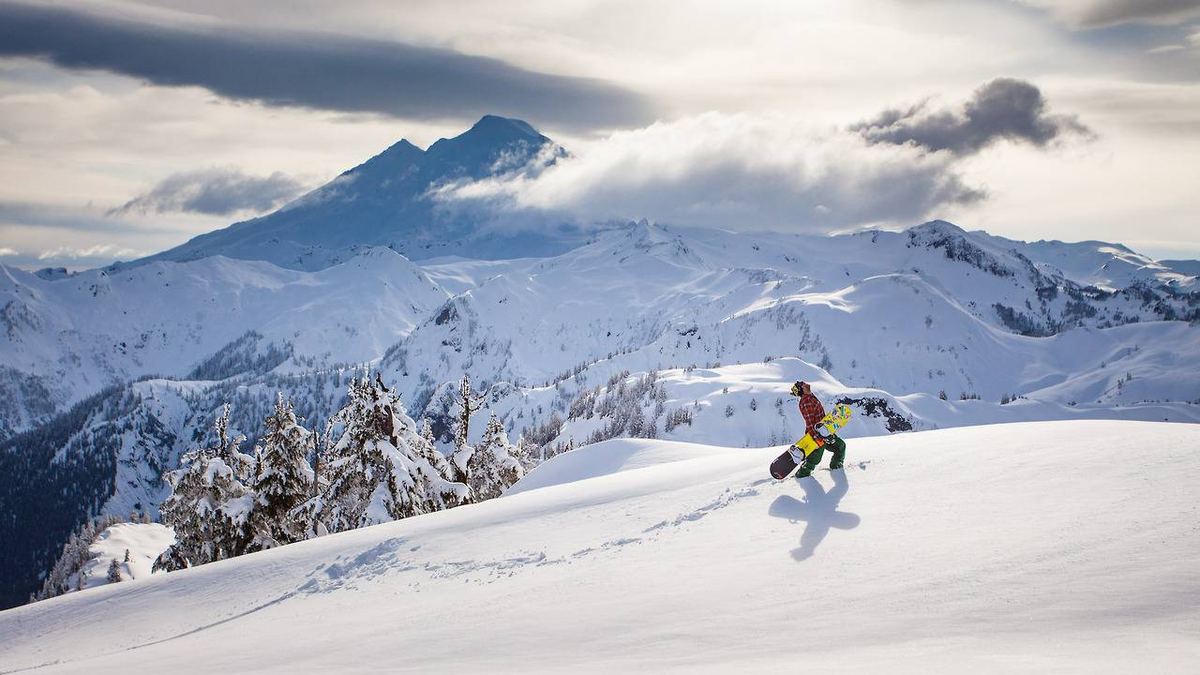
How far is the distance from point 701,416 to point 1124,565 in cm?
13161

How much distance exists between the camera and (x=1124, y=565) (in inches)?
356

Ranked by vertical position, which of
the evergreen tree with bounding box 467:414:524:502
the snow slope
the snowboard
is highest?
the snowboard

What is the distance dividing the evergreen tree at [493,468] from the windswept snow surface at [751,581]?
66.5 ft

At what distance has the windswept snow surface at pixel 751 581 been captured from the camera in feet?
27.1

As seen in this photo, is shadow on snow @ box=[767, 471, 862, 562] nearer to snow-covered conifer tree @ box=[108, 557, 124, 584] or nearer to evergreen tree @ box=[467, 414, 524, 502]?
evergreen tree @ box=[467, 414, 524, 502]

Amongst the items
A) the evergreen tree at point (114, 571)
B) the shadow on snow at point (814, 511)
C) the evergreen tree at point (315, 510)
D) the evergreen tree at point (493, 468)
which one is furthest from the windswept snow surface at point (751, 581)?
the evergreen tree at point (114, 571)

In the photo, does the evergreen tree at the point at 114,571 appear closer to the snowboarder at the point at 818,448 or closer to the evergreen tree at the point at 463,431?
the evergreen tree at the point at 463,431

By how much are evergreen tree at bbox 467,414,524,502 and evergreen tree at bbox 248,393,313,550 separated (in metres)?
10.1

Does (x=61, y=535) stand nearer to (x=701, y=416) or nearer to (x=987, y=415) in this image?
(x=701, y=416)

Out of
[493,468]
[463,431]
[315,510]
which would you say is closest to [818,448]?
[315,510]

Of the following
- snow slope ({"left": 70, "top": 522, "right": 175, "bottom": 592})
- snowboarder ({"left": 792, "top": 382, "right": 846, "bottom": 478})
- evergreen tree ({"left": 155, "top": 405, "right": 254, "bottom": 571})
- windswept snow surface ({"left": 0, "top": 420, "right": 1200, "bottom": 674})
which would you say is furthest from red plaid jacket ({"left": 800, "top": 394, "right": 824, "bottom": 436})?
snow slope ({"left": 70, "top": 522, "right": 175, "bottom": 592})

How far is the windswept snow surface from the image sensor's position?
8273 mm

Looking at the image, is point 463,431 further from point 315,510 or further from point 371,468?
point 315,510

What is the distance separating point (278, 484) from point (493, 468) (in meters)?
12.2
